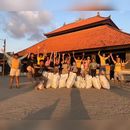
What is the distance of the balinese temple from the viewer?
23.3 m

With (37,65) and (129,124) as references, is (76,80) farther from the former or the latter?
(129,124)

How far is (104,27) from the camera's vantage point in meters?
28.7

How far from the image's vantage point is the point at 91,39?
26516 mm

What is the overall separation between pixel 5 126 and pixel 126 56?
18.7 m

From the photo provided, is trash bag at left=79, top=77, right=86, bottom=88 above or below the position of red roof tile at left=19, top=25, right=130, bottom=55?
below

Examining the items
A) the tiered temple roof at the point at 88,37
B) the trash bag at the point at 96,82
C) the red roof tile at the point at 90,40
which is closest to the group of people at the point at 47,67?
the trash bag at the point at 96,82

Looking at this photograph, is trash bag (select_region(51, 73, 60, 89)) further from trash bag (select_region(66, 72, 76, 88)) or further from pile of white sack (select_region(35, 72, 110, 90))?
trash bag (select_region(66, 72, 76, 88))

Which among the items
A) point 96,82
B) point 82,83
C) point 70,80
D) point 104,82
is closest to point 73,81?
point 70,80

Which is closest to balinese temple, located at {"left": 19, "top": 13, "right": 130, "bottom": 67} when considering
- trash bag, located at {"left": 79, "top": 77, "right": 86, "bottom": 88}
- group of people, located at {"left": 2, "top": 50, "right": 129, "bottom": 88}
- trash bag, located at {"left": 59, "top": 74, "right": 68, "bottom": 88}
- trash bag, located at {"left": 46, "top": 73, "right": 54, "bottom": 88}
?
group of people, located at {"left": 2, "top": 50, "right": 129, "bottom": 88}

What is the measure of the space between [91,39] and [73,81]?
12.6m

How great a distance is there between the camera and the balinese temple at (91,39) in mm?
23291

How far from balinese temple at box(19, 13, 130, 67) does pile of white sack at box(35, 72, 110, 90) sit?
26.9 feet

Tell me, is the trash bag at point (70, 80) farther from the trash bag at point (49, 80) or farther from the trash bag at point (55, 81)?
the trash bag at point (49, 80)

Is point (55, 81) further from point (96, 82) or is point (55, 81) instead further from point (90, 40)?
point (90, 40)
